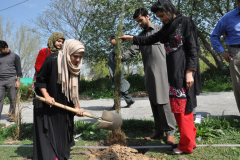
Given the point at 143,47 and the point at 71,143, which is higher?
the point at 143,47

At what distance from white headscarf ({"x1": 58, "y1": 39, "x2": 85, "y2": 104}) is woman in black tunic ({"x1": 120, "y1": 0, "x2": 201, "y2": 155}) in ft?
3.80

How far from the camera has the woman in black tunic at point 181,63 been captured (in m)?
2.85

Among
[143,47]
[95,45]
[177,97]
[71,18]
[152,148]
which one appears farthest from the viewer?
[71,18]

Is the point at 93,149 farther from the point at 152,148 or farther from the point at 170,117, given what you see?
→ the point at 170,117

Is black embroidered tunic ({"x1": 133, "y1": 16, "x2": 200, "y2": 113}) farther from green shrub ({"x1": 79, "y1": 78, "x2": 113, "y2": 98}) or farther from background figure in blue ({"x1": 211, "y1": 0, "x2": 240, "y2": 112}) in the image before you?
green shrub ({"x1": 79, "y1": 78, "x2": 113, "y2": 98})

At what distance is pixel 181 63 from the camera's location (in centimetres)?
292

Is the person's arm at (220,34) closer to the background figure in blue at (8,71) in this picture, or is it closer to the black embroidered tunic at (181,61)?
the black embroidered tunic at (181,61)

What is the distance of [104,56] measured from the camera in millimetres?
16719

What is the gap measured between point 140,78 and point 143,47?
420 inches

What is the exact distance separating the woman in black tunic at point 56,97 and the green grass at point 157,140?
0.60 m

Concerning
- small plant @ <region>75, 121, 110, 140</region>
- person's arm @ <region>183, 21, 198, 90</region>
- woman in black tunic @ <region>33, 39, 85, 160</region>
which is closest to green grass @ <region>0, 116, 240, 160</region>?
small plant @ <region>75, 121, 110, 140</region>

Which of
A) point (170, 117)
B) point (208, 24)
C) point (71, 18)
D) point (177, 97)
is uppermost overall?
point (71, 18)

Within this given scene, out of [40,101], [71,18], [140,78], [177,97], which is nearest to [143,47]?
[177,97]

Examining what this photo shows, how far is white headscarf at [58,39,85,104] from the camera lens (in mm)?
2678
